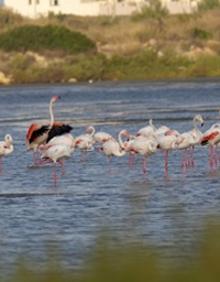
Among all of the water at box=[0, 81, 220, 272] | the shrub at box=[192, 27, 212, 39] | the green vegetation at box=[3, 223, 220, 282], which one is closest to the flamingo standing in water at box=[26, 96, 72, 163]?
the water at box=[0, 81, 220, 272]

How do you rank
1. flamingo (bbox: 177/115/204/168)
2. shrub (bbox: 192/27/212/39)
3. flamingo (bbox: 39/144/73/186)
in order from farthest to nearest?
shrub (bbox: 192/27/212/39)
flamingo (bbox: 177/115/204/168)
flamingo (bbox: 39/144/73/186)

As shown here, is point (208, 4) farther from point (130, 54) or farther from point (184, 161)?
point (184, 161)

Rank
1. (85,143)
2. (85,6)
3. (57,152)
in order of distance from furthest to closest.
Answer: (85,6)
(85,143)
(57,152)

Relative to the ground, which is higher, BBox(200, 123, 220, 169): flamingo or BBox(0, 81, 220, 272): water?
BBox(200, 123, 220, 169): flamingo

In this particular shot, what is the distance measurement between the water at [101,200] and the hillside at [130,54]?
85.0 ft

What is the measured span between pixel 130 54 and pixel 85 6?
72.3ft

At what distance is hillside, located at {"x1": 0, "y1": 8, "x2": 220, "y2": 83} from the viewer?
59469 millimetres

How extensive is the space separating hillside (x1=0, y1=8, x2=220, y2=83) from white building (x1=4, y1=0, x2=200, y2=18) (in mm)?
7596

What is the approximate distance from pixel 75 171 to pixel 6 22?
59.6 metres

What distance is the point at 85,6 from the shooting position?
84938 millimetres

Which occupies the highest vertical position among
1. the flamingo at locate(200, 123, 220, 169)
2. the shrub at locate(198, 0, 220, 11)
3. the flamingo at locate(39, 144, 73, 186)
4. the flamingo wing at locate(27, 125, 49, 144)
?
the shrub at locate(198, 0, 220, 11)

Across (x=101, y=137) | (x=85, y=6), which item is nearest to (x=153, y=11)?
(x=85, y=6)

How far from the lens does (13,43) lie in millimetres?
65625

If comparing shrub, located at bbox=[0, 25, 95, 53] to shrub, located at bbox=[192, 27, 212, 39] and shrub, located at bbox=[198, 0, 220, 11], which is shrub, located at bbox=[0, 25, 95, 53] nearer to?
shrub, located at bbox=[192, 27, 212, 39]
